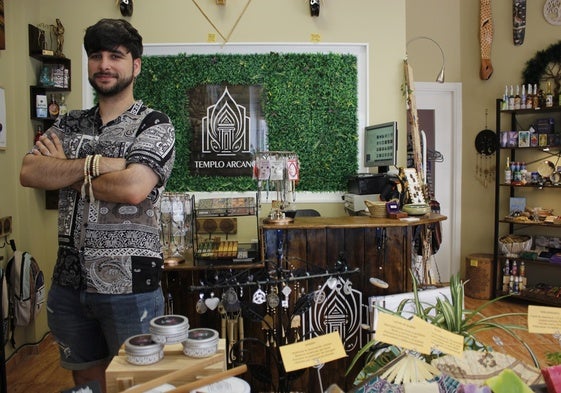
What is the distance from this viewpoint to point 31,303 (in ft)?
11.4

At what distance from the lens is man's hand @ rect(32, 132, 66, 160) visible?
1653 millimetres

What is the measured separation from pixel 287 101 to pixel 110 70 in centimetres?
281

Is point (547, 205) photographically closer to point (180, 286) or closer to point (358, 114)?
point (358, 114)

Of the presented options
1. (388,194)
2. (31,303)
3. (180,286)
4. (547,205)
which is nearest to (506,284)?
(547,205)

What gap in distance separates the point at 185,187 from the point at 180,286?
171 cm

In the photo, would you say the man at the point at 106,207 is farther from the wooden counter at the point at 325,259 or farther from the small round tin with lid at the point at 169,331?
the wooden counter at the point at 325,259

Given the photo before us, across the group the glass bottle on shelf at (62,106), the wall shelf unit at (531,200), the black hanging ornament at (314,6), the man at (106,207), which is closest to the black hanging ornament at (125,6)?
the glass bottle on shelf at (62,106)

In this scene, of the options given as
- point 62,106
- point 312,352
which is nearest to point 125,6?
point 62,106

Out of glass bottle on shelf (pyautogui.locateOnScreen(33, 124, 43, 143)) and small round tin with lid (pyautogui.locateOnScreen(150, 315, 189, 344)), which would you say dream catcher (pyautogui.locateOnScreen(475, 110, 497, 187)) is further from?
small round tin with lid (pyautogui.locateOnScreen(150, 315, 189, 344))

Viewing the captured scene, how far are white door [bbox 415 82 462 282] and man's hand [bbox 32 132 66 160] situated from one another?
16.1 feet

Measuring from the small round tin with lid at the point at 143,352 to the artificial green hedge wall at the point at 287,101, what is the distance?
10.8 feet

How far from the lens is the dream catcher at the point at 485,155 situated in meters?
5.56

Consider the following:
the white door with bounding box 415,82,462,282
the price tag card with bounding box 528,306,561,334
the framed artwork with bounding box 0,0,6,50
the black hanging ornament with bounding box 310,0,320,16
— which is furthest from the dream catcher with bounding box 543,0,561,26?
the framed artwork with bounding box 0,0,6,50

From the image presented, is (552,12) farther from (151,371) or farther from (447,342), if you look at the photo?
(151,371)
